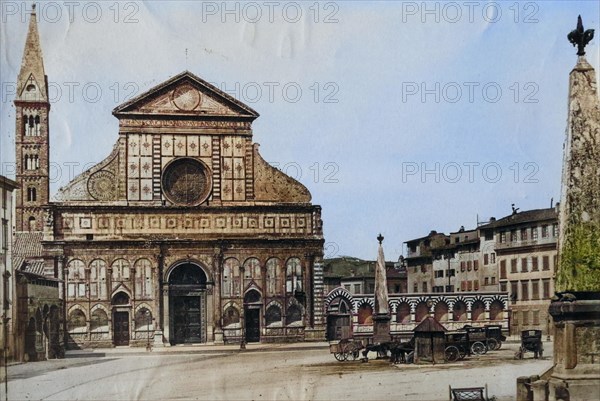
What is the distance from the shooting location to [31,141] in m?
52.9

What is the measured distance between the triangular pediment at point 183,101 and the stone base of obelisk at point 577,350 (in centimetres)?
2778

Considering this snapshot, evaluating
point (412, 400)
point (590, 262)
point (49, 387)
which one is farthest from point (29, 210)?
point (590, 262)

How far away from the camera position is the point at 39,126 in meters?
47.2

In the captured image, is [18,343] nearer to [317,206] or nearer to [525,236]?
[317,206]

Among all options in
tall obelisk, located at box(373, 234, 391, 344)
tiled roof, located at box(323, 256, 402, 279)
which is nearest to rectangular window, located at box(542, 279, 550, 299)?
tall obelisk, located at box(373, 234, 391, 344)

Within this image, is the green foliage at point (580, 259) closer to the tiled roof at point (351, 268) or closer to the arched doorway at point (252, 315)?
the arched doorway at point (252, 315)

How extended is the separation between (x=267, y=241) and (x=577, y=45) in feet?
88.8

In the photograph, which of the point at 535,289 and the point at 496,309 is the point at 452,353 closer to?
the point at 535,289

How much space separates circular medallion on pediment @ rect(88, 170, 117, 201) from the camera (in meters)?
41.2

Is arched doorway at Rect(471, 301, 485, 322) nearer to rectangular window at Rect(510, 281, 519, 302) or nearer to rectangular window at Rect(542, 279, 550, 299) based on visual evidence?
rectangular window at Rect(510, 281, 519, 302)

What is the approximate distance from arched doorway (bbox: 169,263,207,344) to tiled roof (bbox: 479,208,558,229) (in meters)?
16.5

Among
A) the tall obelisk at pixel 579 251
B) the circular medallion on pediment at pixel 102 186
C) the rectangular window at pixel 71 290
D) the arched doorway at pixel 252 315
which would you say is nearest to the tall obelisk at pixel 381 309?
the arched doorway at pixel 252 315

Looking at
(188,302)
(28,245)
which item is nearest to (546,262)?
(188,302)

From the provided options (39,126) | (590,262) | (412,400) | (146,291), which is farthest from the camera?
(39,126)
